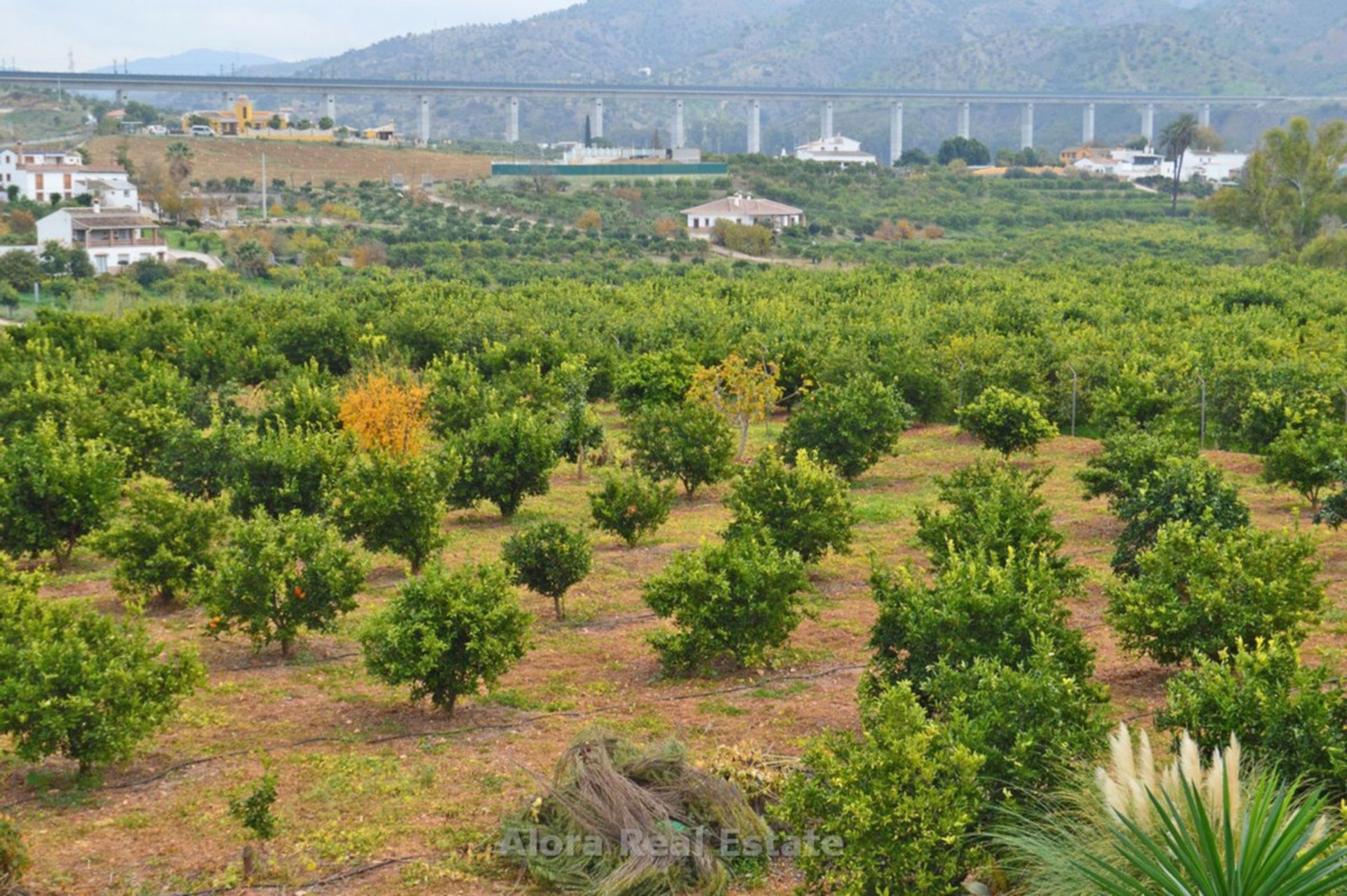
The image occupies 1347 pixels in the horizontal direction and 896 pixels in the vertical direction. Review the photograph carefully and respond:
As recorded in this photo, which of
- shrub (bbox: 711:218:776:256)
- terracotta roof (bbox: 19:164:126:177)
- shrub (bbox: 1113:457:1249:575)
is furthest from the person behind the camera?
terracotta roof (bbox: 19:164:126:177)

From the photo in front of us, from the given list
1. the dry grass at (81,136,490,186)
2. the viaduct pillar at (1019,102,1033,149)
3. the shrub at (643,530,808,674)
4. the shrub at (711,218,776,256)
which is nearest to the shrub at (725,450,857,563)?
the shrub at (643,530,808,674)

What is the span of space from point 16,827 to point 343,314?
2730 cm

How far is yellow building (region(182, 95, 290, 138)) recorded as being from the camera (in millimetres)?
114500

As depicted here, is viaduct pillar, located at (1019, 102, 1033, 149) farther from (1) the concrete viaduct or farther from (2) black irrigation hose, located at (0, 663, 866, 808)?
(2) black irrigation hose, located at (0, 663, 866, 808)

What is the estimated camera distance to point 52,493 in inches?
714

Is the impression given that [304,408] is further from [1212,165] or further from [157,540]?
[1212,165]

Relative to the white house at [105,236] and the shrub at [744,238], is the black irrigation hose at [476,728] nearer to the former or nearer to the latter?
the white house at [105,236]

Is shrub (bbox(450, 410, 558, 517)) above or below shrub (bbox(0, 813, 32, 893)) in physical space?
above

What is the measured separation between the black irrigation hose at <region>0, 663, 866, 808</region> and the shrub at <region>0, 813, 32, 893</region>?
1721 millimetres

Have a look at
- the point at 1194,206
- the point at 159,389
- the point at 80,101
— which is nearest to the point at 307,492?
the point at 159,389

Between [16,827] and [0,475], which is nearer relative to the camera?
[16,827]

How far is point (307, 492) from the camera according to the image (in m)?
19.5

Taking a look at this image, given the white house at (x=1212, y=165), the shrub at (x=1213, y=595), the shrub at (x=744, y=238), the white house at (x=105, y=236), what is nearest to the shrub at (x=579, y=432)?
the shrub at (x=1213, y=595)

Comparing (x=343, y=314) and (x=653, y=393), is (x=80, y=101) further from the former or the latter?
(x=653, y=393)
